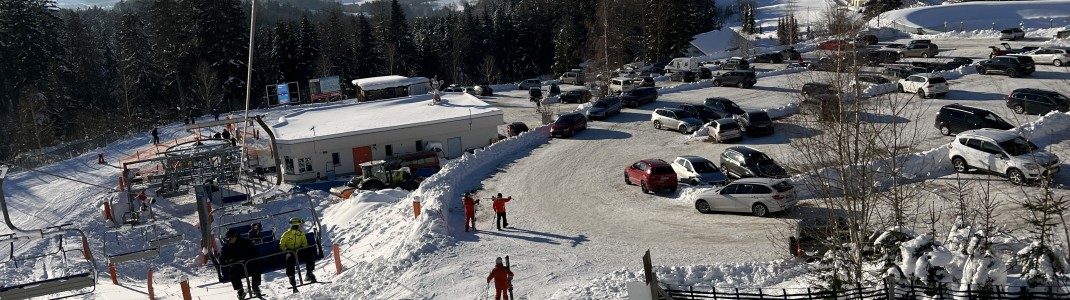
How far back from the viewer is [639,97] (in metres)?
48.5

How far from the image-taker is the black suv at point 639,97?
48.1 metres

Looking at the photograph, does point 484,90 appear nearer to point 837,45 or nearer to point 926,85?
point 926,85

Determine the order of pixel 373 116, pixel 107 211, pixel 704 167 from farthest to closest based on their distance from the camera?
1. pixel 373 116
2. pixel 107 211
3. pixel 704 167

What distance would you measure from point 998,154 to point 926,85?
16639 mm

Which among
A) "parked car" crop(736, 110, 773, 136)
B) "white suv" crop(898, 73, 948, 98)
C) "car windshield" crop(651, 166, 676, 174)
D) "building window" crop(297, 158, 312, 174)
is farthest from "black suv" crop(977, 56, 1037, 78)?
"building window" crop(297, 158, 312, 174)

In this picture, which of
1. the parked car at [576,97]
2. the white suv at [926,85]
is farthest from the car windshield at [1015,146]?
the parked car at [576,97]

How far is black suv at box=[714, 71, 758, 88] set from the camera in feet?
171

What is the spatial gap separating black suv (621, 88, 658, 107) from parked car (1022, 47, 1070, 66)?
2057 cm

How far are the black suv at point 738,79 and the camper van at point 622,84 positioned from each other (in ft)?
22.8

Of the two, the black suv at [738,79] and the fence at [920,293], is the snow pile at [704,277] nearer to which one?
the fence at [920,293]

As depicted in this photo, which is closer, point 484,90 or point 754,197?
point 754,197

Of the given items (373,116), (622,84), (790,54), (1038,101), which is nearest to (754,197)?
(1038,101)

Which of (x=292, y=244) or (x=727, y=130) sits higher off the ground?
(x=292, y=244)

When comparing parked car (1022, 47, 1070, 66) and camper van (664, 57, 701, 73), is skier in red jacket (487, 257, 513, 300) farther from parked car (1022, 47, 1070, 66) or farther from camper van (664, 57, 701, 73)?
camper van (664, 57, 701, 73)
